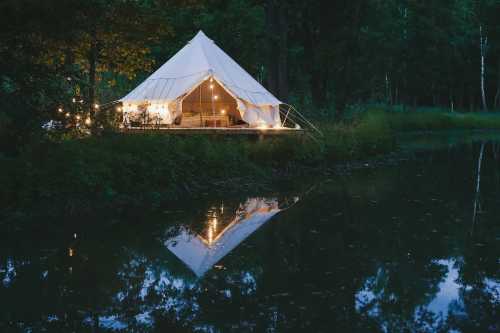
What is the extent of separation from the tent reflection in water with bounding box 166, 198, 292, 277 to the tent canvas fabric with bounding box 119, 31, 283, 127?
31.2 feet

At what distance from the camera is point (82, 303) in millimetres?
7102

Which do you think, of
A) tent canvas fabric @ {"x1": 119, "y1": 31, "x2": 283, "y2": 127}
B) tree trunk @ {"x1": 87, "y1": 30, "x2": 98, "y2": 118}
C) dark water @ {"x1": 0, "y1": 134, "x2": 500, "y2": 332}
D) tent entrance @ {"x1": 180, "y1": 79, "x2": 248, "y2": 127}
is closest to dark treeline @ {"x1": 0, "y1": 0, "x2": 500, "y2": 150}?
tree trunk @ {"x1": 87, "y1": 30, "x2": 98, "y2": 118}

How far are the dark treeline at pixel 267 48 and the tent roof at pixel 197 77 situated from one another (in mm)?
1233

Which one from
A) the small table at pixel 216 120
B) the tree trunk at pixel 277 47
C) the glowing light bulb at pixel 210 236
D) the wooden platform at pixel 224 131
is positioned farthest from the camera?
the tree trunk at pixel 277 47

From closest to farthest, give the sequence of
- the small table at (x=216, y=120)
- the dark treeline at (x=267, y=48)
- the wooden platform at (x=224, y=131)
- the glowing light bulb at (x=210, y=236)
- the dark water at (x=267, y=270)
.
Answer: the dark water at (x=267, y=270), the glowing light bulb at (x=210, y=236), the dark treeline at (x=267, y=48), the wooden platform at (x=224, y=131), the small table at (x=216, y=120)

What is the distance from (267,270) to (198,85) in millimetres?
14575

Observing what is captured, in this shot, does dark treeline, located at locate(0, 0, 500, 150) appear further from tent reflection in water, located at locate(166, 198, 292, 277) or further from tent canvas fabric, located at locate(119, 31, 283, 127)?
tent reflection in water, located at locate(166, 198, 292, 277)

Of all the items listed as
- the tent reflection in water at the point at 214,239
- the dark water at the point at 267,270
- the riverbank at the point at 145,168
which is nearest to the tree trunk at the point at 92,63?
the riverbank at the point at 145,168

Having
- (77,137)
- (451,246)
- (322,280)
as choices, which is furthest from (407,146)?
(322,280)

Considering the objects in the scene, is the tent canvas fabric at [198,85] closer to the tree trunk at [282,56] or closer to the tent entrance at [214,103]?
the tent entrance at [214,103]

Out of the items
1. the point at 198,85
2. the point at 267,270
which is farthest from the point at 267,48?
the point at 267,270

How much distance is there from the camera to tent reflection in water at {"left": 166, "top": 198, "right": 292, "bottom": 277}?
9.01 metres

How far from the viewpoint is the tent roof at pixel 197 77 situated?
2219 cm

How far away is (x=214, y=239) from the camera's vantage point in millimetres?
10344
